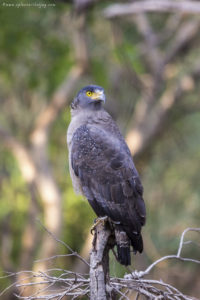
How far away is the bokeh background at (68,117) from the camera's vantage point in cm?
780

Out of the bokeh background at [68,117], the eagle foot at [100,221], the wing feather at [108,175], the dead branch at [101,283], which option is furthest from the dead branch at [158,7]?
the dead branch at [101,283]

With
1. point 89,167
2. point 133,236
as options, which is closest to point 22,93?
point 89,167

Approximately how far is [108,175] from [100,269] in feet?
3.71

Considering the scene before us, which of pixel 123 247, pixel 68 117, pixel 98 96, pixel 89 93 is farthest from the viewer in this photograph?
pixel 68 117

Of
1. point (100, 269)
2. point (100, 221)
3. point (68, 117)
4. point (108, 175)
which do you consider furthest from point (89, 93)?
point (68, 117)

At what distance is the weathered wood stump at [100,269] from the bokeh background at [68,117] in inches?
136

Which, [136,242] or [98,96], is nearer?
[136,242]

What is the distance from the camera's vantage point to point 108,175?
421 cm

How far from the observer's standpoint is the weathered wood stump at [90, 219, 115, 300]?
313 centimetres

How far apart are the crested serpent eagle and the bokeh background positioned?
2248 millimetres

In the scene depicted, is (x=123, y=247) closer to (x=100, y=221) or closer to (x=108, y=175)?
(x=100, y=221)

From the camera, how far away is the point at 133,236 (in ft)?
12.6

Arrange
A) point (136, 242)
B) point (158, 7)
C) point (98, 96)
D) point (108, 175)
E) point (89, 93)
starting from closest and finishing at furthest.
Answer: point (136, 242) < point (108, 175) < point (98, 96) < point (89, 93) < point (158, 7)

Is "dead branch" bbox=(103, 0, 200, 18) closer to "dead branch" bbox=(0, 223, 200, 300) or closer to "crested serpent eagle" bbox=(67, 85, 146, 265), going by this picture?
"crested serpent eagle" bbox=(67, 85, 146, 265)
